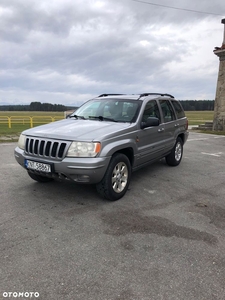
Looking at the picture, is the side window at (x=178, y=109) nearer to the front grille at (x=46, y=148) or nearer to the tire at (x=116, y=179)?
the tire at (x=116, y=179)

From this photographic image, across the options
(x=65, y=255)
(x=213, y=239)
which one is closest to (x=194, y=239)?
(x=213, y=239)

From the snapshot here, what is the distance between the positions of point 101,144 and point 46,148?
0.87m

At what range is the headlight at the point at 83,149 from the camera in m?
3.67

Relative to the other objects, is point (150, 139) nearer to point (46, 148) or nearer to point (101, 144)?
point (101, 144)

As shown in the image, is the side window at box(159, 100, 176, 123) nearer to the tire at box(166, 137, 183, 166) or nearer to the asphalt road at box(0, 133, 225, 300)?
the tire at box(166, 137, 183, 166)

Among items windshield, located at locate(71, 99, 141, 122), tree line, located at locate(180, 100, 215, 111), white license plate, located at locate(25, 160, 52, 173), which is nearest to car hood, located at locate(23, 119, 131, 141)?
windshield, located at locate(71, 99, 141, 122)

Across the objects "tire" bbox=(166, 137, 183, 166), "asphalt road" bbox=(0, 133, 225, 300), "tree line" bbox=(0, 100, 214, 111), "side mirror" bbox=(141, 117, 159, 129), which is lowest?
"asphalt road" bbox=(0, 133, 225, 300)

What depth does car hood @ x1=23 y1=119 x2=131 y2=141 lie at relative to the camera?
3785 mm

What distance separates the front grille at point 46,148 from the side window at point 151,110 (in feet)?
6.01

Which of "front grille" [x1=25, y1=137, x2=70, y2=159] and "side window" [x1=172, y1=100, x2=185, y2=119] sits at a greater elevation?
"side window" [x1=172, y1=100, x2=185, y2=119]

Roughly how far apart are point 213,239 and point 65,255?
175 cm

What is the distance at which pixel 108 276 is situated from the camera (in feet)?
7.62

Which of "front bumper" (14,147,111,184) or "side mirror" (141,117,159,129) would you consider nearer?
"front bumper" (14,147,111,184)

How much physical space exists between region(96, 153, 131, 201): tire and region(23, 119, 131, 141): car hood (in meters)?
0.44
